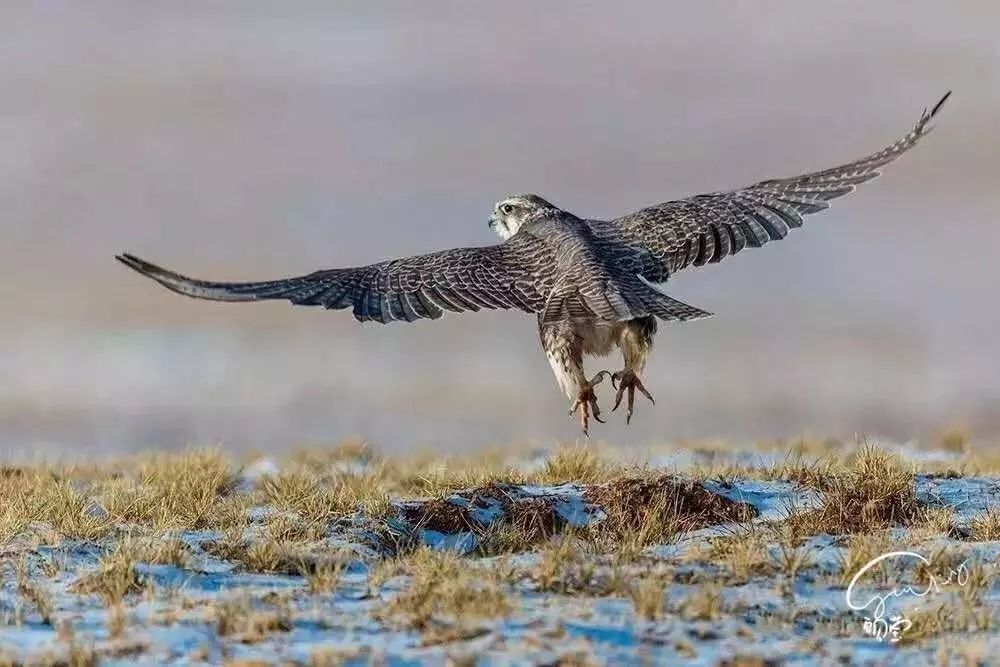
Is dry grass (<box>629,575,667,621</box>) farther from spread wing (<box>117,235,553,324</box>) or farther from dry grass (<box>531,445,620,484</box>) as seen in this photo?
spread wing (<box>117,235,553,324</box>)

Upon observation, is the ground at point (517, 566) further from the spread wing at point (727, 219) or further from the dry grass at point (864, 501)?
the spread wing at point (727, 219)

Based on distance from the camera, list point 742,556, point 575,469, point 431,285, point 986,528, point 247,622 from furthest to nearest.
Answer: point 431,285 < point 575,469 < point 986,528 < point 742,556 < point 247,622

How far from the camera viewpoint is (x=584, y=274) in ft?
30.6

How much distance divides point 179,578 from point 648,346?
12.0 ft

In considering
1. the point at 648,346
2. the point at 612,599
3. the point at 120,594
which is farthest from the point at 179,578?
the point at 648,346

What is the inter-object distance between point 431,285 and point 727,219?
209cm

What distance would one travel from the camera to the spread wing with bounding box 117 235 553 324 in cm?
937

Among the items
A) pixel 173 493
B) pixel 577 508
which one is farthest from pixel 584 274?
pixel 173 493

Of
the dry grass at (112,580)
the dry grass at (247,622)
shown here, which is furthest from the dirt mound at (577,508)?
the dry grass at (247,622)

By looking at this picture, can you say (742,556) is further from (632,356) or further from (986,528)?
(632,356)

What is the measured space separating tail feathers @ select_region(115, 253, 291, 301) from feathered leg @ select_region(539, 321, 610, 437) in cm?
172

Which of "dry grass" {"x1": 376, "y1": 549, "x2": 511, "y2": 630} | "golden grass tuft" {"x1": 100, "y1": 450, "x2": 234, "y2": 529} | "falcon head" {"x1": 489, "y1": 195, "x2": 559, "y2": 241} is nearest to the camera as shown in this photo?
"dry grass" {"x1": 376, "y1": 549, "x2": 511, "y2": 630}
